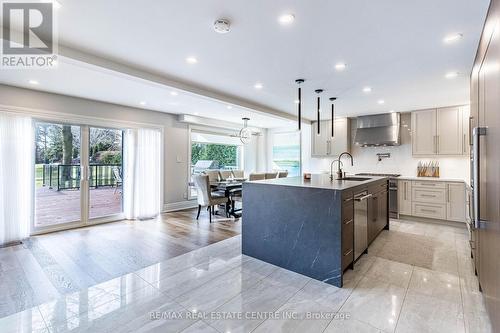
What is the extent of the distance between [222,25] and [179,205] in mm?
4959

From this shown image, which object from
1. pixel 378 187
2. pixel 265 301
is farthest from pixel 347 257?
pixel 378 187

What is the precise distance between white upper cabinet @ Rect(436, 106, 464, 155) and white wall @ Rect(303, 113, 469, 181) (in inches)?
15.7

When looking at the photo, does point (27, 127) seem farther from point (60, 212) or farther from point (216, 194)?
point (216, 194)

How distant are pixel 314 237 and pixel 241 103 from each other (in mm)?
3071

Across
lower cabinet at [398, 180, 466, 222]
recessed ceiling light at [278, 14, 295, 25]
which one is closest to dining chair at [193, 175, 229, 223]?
recessed ceiling light at [278, 14, 295, 25]

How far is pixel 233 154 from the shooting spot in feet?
26.8

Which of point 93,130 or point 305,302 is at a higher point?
point 93,130

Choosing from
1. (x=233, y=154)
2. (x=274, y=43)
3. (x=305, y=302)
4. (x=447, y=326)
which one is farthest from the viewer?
(x=233, y=154)

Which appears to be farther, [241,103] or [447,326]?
[241,103]

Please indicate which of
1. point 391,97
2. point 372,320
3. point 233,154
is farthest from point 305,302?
point 233,154

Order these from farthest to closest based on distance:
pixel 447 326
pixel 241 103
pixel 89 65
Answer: pixel 241 103 → pixel 89 65 → pixel 447 326

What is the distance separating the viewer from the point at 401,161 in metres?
5.87

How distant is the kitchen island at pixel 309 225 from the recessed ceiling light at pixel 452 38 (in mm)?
1666

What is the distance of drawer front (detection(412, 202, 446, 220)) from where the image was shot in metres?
4.86
